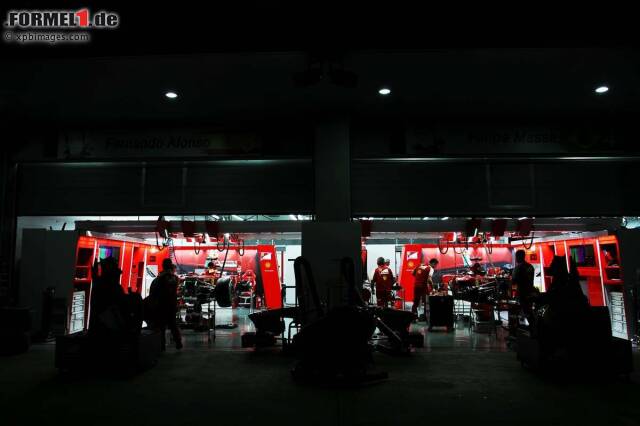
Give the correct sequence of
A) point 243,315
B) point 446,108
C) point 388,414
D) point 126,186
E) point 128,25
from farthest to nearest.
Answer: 1. point 243,315
2. point 126,186
3. point 446,108
4. point 128,25
5. point 388,414

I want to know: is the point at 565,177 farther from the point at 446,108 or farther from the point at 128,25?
the point at 128,25

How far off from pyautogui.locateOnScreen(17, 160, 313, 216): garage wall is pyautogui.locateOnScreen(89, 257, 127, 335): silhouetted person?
238cm

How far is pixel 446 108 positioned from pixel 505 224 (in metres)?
2.86

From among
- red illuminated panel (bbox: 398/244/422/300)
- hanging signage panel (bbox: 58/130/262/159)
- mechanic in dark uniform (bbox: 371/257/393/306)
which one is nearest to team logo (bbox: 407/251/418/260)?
red illuminated panel (bbox: 398/244/422/300)

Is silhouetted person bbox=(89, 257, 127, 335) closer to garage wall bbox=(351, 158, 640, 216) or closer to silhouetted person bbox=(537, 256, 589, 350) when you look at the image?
garage wall bbox=(351, 158, 640, 216)

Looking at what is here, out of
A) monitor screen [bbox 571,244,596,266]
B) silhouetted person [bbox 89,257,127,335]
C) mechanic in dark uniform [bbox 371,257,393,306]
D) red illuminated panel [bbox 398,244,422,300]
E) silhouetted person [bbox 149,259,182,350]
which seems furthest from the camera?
red illuminated panel [bbox 398,244,422,300]

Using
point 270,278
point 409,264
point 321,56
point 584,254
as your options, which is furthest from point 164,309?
point 584,254

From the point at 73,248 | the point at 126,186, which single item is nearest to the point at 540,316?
the point at 126,186

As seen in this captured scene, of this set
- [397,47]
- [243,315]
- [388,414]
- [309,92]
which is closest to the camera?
[388,414]

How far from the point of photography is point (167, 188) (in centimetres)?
849

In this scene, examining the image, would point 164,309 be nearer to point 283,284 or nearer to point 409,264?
point 283,284

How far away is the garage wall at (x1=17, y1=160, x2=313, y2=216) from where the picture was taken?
8312 millimetres

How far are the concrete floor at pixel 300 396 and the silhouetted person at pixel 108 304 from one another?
26.2 inches

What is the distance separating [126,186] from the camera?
854 centimetres
